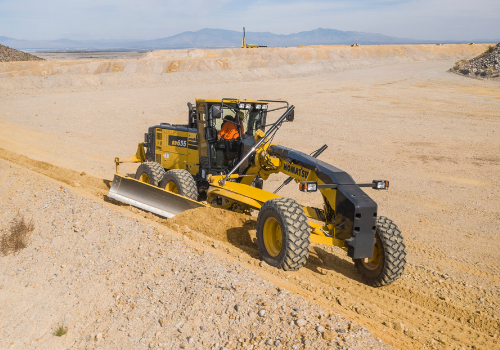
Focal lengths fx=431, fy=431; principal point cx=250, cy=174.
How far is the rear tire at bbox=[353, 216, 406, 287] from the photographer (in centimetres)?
614

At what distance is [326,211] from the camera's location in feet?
21.7

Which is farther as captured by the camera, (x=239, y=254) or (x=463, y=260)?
(x=463, y=260)

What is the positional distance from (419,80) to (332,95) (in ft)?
45.8

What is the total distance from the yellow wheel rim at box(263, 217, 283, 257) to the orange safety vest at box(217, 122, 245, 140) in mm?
2952

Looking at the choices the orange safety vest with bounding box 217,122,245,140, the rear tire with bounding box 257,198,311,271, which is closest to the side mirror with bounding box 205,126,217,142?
the orange safety vest with bounding box 217,122,245,140

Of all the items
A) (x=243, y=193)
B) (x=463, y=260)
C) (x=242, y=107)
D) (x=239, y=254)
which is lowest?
(x=463, y=260)

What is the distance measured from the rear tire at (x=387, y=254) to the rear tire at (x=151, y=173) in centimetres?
546

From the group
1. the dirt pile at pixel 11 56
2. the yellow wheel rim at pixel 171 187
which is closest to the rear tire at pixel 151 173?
the yellow wheel rim at pixel 171 187

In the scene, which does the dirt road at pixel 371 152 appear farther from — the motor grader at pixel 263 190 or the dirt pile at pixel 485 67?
the dirt pile at pixel 485 67

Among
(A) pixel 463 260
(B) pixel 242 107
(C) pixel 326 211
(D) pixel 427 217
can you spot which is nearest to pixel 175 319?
(C) pixel 326 211

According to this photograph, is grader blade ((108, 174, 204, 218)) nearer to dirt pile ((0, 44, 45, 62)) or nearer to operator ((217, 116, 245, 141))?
operator ((217, 116, 245, 141))

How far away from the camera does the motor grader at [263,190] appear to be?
5945mm

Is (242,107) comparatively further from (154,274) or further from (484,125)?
(484,125)

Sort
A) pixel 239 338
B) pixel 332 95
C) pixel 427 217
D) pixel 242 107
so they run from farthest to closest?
pixel 332 95, pixel 427 217, pixel 242 107, pixel 239 338
